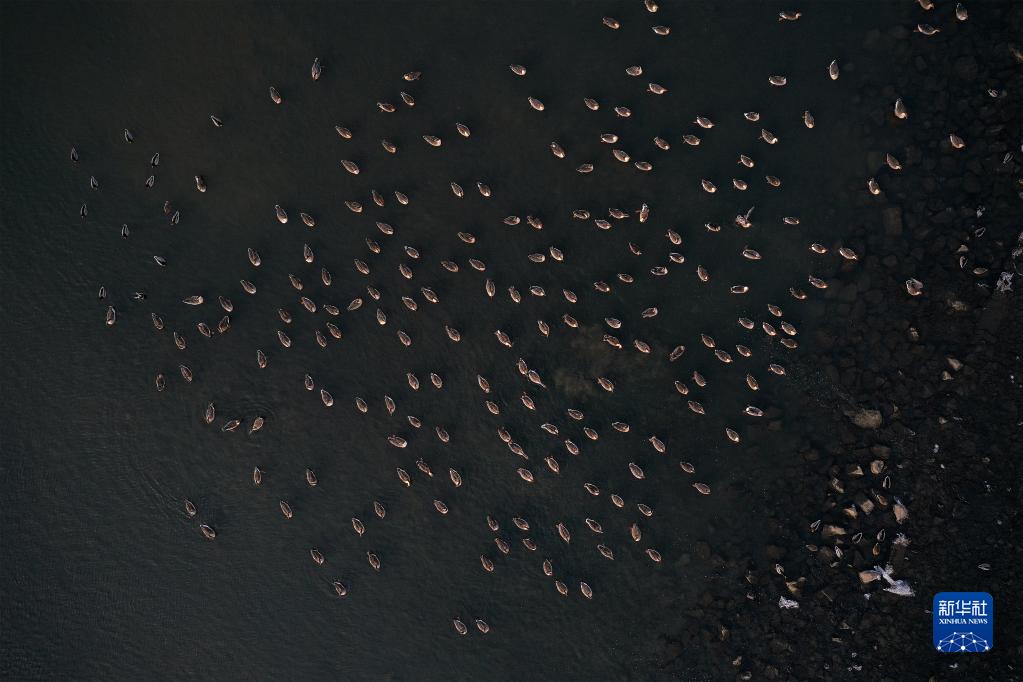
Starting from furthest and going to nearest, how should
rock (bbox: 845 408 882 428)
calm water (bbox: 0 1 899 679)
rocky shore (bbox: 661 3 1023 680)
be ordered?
calm water (bbox: 0 1 899 679), rock (bbox: 845 408 882 428), rocky shore (bbox: 661 3 1023 680)

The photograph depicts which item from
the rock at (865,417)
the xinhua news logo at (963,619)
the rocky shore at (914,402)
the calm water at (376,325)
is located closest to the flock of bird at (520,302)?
the calm water at (376,325)

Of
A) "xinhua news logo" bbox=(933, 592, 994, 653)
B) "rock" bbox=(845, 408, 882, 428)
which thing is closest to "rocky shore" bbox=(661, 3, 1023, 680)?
"rock" bbox=(845, 408, 882, 428)

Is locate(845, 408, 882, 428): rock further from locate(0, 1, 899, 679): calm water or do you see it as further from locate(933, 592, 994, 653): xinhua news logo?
locate(933, 592, 994, 653): xinhua news logo

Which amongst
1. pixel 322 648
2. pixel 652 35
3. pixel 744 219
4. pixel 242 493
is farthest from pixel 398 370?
pixel 652 35

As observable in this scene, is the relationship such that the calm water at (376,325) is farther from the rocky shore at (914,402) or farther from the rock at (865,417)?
the rock at (865,417)

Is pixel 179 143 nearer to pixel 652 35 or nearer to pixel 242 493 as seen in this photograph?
pixel 242 493

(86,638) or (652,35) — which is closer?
(652,35)
